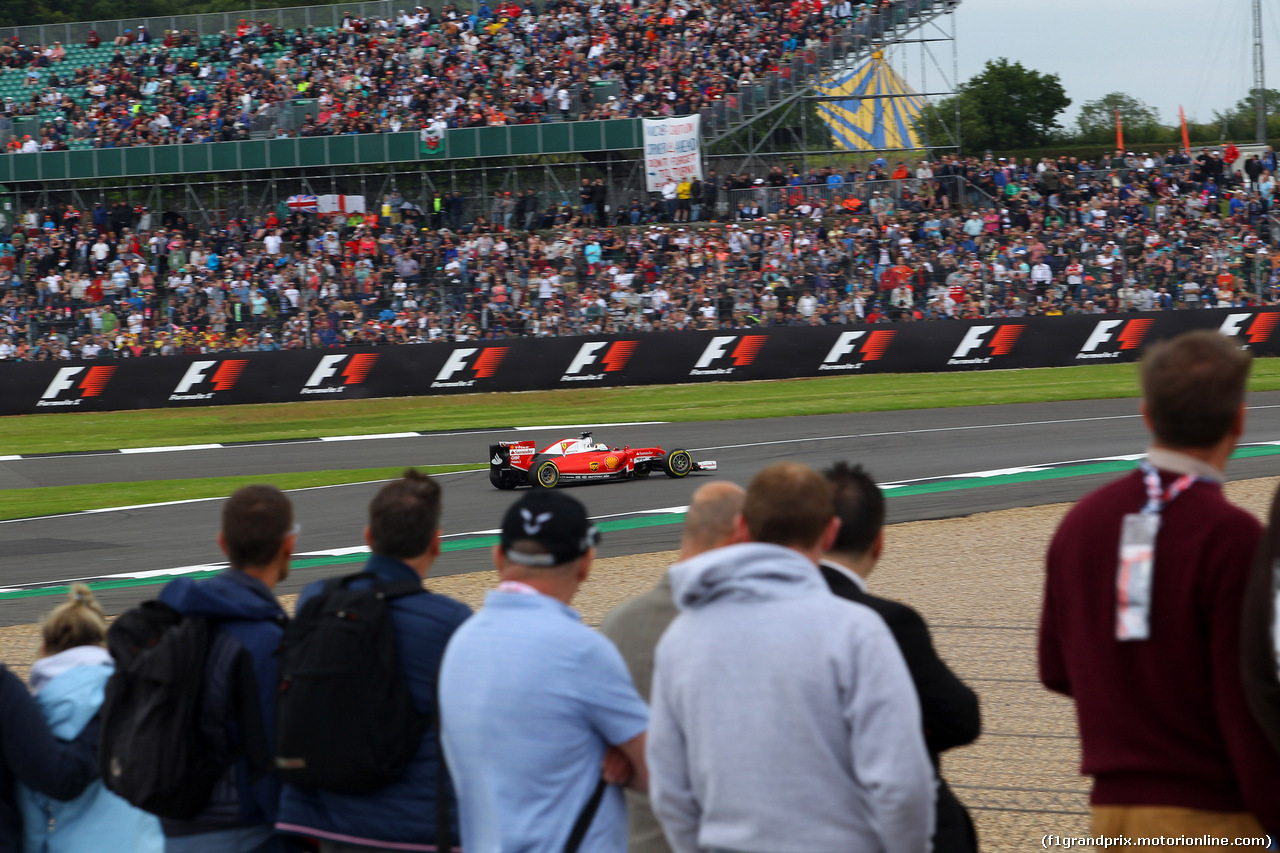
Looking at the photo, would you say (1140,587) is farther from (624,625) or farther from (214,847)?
(214,847)

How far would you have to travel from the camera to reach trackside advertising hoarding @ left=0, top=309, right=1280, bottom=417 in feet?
93.1

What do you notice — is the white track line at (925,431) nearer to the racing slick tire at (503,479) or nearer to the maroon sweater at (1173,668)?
the racing slick tire at (503,479)

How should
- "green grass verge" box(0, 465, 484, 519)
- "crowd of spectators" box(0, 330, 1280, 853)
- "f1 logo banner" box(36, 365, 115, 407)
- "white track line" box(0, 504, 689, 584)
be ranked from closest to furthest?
"crowd of spectators" box(0, 330, 1280, 853), "white track line" box(0, 504, 689, 584), "green grass verge" box(0, 465, 484, 519), "f1 logo banner" box(36, 365, 115, 407)

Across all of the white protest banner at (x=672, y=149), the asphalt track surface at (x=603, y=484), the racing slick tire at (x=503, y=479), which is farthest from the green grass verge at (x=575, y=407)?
the white protest banner at (x=672, y=149)

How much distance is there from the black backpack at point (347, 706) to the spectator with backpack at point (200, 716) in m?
0.20

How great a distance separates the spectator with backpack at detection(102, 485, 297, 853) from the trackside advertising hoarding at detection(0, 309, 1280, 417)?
24.9 meters

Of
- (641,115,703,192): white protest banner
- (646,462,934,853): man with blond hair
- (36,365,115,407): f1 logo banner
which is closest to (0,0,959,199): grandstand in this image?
(641,115,703,192): white protest banner

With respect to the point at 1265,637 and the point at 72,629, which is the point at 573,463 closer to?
the point at 72,629

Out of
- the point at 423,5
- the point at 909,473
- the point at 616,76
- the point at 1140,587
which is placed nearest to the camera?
the point at 1140,587

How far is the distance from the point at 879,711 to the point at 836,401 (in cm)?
2278

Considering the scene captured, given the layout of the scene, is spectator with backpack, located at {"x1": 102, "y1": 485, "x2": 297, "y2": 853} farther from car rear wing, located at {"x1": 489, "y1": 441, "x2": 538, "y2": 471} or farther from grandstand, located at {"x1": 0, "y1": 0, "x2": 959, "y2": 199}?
grandstand, located at {"x1": 0, "y1": 0, "x2": 959, "y2": 199}

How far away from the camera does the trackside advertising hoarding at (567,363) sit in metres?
28.4

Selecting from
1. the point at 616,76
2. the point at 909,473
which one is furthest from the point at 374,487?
the point at 616,76

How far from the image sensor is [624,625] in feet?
12.0
